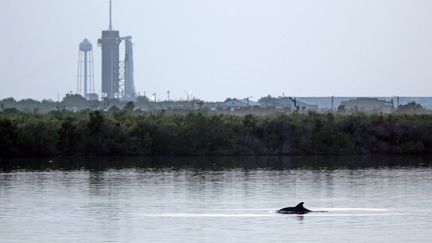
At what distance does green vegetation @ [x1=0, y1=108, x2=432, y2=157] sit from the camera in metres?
87.9

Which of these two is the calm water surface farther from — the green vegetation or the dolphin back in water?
the green vegetation

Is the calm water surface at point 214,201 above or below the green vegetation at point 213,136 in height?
below

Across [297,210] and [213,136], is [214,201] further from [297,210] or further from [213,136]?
[213,136]

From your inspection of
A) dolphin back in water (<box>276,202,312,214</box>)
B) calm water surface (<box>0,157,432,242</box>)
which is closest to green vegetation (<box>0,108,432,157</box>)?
calm water surface (<box>0,157,432,242</box>)

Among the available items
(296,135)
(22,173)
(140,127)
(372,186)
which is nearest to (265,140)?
(296,135)

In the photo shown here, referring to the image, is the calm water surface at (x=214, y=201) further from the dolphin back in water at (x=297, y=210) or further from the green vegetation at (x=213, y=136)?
the green vegetation at (x=213, y=136)

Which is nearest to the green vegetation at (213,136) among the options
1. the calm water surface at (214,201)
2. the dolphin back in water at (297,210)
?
the calm water surface at (214,201)

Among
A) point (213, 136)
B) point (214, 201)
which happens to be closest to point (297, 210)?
point (214, 201)

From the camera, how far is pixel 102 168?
247ft

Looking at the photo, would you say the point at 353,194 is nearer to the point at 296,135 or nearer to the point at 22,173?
the point at 22,173

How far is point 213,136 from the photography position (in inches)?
Answer: 3524

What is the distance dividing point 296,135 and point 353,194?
112ft

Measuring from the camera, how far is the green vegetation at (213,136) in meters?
87.9

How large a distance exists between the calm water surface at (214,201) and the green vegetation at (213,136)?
8.27m
